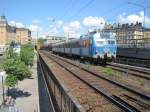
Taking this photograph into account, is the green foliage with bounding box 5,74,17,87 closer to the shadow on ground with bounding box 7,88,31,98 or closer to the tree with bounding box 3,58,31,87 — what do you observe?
the tree with bounding box 3,58,31,87

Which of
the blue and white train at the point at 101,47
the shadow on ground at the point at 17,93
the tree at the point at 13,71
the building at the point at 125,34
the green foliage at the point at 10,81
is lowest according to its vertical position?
the shadow on ground at the point at 17,93

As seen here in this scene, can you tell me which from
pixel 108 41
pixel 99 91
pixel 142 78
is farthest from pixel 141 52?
pixel 99 91

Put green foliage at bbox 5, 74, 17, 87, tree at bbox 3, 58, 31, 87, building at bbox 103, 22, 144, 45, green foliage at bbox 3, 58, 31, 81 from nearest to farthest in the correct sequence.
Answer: green foliage at bbox 5, 74, 17, 87
tree at bbox 3, 58, 31, 87
green foliage at bbox 3, 58, 31, 81
building at bbox 103, 22, 144, 45

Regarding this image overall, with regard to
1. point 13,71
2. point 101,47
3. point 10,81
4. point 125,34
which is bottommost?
point 10,81

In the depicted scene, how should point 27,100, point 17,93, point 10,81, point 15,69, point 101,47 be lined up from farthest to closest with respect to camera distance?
point 17,93
point 15,69
point 101,47
point 10,81
point 27,100

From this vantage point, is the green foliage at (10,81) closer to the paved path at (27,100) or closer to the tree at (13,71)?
the tree at (13,71)

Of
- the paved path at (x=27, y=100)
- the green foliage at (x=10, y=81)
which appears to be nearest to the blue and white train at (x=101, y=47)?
the paved path at (x=27, y=100)

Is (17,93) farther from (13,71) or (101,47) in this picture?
(101,47)

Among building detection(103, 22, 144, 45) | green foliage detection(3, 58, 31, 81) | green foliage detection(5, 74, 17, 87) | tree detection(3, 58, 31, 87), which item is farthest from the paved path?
building detection(103, 22, 144, 45)

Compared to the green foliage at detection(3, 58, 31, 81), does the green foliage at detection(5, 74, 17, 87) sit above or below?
below

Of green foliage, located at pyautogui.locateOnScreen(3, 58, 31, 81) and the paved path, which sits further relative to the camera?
green foliage, located at pyautogui.locateOnScreen(3, 58, 31, 81)

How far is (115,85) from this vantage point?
1730 centimetres

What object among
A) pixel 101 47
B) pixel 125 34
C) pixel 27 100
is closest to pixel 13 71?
pixel 27 100

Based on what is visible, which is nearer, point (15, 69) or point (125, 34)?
point (15, 69)
